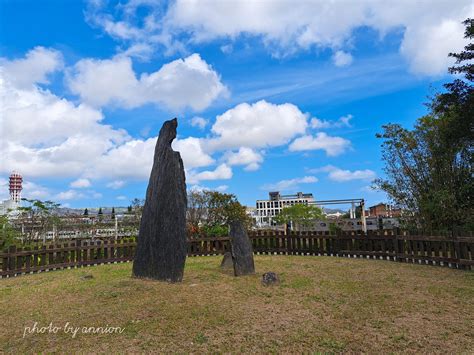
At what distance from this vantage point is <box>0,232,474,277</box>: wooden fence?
9688mm

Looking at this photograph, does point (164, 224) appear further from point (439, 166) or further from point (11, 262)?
point (439, 166)

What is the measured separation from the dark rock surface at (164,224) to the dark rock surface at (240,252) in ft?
4.88

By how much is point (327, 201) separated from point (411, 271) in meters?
11.3

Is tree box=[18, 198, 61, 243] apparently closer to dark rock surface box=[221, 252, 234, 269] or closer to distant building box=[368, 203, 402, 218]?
dark rock surface box=[221, 252, 234, 269]

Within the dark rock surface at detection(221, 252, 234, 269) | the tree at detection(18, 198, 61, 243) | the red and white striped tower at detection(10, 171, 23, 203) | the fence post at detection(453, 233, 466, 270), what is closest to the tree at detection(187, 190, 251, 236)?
the tree at detection(18, 198, 61, 243)

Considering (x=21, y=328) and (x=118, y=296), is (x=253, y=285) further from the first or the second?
(x=21, y=328)

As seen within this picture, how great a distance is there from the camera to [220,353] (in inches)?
144

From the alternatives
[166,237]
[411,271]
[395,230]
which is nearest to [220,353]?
[166,237]

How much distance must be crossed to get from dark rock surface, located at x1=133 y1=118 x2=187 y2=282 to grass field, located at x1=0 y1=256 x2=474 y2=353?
47 cm

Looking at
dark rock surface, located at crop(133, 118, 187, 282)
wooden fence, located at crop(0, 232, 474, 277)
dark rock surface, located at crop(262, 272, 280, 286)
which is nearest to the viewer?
dark rock surface, located at crop(262, 272, 280, 286)

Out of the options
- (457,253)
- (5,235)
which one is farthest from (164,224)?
(5,235)

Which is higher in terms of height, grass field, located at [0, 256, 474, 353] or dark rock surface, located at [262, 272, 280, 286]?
dark rock surface, located at [262, 272, 280, 286]

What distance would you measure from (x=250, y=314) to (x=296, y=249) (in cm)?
937

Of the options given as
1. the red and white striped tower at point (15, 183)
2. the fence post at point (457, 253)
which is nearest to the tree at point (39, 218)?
the fence post at point (457, 253)
